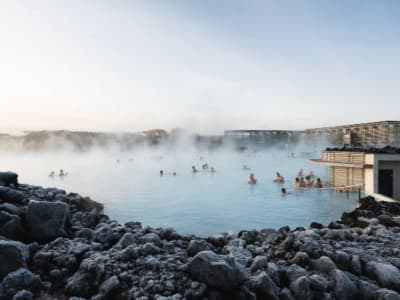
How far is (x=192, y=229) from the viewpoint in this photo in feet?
19.2

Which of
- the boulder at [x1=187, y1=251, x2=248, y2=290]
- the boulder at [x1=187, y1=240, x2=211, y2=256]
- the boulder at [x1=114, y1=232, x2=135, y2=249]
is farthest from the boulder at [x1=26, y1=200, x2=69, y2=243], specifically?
the boulder at [x1=187, y1=251, x2=248, y2=290]

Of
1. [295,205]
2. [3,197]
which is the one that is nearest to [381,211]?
[295,205]

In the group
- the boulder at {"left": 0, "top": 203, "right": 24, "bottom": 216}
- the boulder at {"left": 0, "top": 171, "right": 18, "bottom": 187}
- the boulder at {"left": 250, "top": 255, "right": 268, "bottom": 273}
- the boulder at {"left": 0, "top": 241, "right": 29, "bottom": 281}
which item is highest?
the boulder at {"left": 0, "top": 171, "right": 18, "bottom": 187}

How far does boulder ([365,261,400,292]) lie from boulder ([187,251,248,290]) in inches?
48.3

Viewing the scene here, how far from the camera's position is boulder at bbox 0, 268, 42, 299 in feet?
6.30

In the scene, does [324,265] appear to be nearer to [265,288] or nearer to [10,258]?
[265,288]

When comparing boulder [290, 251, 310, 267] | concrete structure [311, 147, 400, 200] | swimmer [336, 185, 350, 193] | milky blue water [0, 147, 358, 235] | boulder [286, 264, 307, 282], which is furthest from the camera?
swimmer [336, 185, 350, 193]

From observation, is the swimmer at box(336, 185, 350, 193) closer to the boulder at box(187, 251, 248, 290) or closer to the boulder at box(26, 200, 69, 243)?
the boulder at box(187, 251, 248, 290)

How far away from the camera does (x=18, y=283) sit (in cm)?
199

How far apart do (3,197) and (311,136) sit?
5646cm

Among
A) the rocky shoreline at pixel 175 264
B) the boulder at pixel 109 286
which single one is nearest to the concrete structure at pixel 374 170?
the rocky shoreline at pixel 175 264

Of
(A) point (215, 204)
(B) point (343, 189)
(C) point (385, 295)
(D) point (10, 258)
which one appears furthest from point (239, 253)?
(B) point (343, 189)

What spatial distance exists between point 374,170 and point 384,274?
25.5 feet

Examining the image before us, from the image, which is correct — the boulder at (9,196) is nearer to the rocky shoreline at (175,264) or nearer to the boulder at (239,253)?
the rocky shoreline at (175,264)
